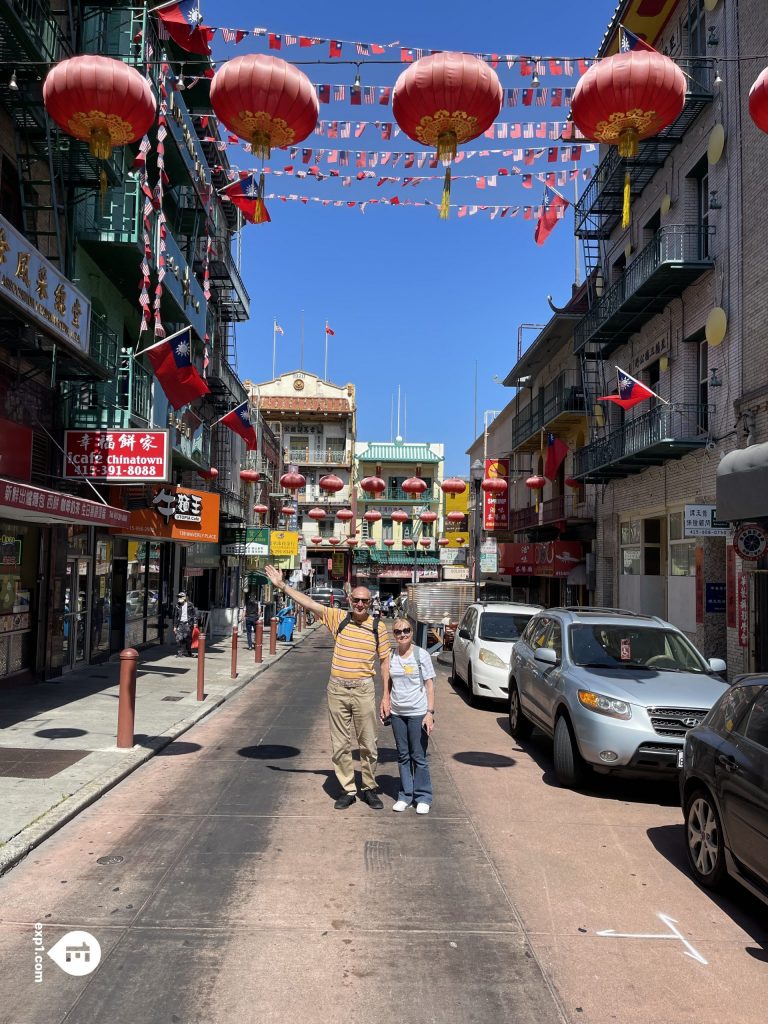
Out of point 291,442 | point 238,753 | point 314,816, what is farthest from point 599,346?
point 291,442

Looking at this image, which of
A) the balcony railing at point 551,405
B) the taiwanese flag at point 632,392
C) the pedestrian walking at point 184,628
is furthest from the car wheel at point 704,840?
the balcony railing at point 551,405

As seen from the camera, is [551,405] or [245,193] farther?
[551,405]

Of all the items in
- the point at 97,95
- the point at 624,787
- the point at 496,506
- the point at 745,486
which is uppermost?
Answer: the point at 97,95

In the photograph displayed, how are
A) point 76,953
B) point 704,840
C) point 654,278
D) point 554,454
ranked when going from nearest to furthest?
1. point 76,953
2. point 704,840
3. point 654,278
4. point 554,454

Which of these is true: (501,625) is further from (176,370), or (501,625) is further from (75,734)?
(176,370)

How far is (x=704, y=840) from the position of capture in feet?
17.8

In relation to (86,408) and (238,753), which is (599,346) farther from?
(238,753)

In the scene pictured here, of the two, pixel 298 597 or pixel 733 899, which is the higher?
pixel 298 597

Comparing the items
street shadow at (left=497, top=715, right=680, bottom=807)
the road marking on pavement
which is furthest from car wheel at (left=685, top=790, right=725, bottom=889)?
street shadow at (left=497, top=715, right=680, bottom=807)

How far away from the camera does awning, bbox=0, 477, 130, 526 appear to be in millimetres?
9297

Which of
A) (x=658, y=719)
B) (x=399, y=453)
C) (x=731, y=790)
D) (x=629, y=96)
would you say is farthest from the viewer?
(x=399, y=453)

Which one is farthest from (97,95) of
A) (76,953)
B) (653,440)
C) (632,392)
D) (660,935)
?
(653,440)

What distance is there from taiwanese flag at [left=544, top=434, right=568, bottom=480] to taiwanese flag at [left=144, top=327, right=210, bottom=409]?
53.4 ft

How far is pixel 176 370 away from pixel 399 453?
54068mm
